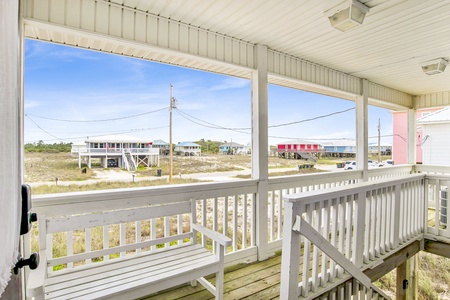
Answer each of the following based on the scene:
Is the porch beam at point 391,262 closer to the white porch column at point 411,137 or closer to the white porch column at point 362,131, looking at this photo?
the white porch column at point 362,131

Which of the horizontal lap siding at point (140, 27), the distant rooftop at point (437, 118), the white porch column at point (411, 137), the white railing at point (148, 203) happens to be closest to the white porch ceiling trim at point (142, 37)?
the horizontal lap siding at point (140, 27)

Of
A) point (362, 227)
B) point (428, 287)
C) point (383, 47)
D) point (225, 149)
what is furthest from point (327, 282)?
point (428, 287)

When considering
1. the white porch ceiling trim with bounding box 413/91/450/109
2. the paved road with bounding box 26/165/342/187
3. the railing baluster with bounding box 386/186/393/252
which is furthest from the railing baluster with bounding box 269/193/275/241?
the white porch ceiling trim with bounding box 413/91/450/109

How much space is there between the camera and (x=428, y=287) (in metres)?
5.73

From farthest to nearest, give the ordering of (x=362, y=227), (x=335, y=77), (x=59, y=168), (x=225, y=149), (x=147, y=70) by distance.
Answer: (x=335, y=77)
(x=225, y=149)
(x=147, y=70)
(x=362, y=227)
(x=59, y=168)

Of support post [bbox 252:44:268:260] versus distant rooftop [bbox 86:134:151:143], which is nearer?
distant rooftop [bbox 86:134:151:143]

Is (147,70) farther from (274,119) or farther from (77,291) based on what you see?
(77,291)

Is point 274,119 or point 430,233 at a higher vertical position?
point 274,119

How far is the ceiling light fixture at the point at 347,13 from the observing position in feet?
6.98

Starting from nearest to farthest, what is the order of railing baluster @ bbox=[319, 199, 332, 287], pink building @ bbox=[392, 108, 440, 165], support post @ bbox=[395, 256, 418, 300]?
railing baluster @ bbox=[319, 199, 332, 287], support post @ bbox=[395, 256, 418, 300], pink building @ bbox=[392, 108, 440, 165]

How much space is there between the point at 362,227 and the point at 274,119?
170 centimetres

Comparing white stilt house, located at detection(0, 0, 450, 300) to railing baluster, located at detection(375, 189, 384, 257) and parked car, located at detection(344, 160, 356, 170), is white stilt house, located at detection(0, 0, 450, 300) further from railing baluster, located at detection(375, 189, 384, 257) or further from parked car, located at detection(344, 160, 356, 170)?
parked car, located at detection(344, 160, 356, 170)

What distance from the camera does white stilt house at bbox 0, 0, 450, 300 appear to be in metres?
1.94

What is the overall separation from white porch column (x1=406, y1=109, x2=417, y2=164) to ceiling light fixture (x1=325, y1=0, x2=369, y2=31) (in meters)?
4.97
